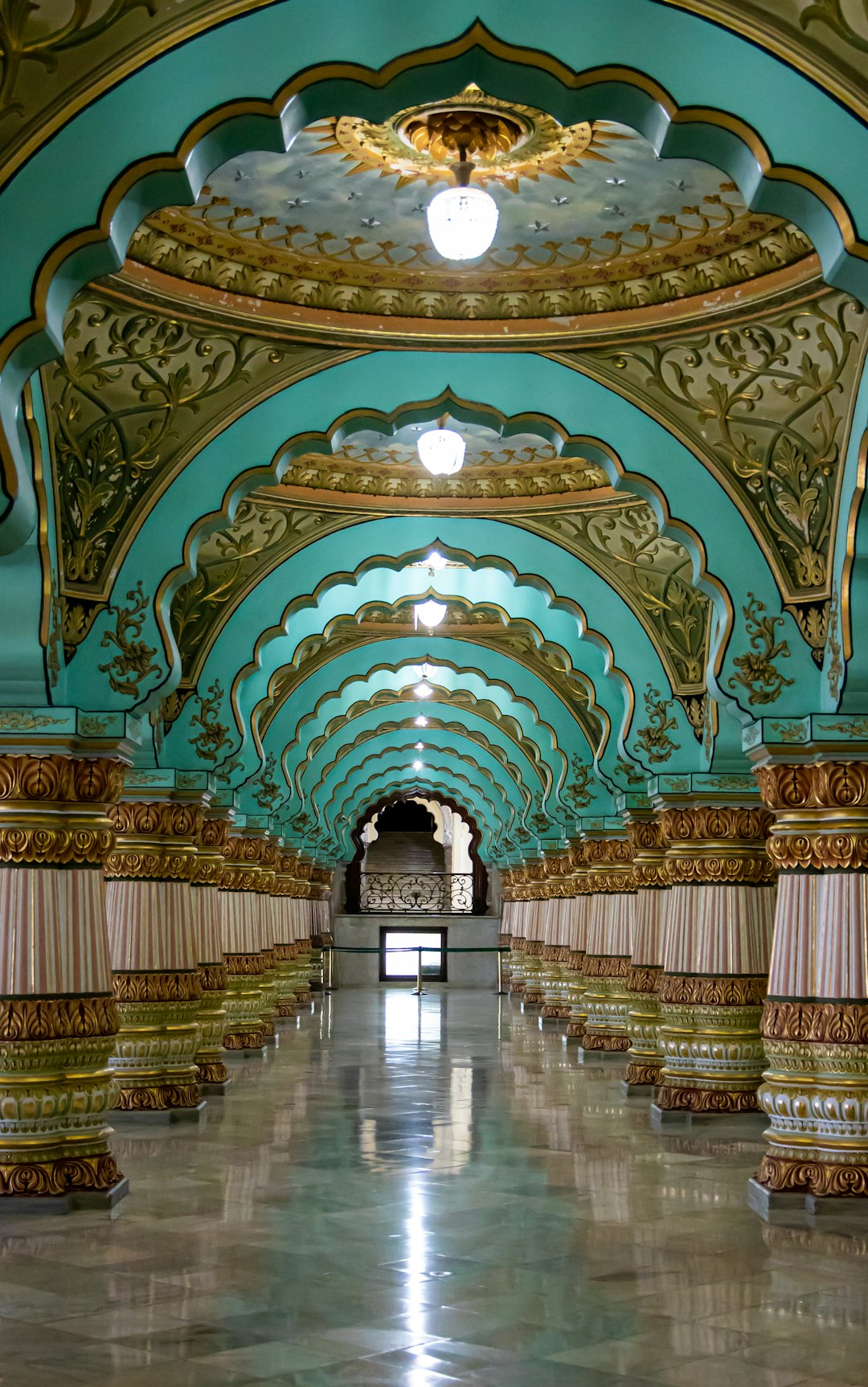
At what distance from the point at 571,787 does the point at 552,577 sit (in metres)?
6.90

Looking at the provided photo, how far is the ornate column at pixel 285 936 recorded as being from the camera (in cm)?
2736

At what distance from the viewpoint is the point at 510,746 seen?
29641 mm

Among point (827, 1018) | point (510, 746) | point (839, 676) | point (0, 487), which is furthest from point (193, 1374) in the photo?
point (510, 746)

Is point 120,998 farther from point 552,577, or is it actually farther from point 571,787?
point 571,787

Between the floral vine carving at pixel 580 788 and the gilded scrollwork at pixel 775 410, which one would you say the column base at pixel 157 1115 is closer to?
the gilded scrollwork at pixel 775 410

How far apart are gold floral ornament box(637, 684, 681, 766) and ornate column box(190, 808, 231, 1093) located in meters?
4.45

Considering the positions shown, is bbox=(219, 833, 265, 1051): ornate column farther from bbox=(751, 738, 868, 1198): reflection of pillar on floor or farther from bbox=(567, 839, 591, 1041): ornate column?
bbox=(751, 738, 868, 1198): reflection of pillar on floor

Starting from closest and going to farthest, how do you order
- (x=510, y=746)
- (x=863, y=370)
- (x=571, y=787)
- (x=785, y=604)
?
1. (x=863, y=370)
2. (x=785, y=604)
3. (x=571, y=787)
4. (x=510, y=746)

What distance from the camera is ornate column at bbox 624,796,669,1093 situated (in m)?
15.7

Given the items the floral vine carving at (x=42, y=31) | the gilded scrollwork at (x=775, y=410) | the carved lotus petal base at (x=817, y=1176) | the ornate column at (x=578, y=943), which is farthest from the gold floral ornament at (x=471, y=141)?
the ornate column at (x=578, y=943)

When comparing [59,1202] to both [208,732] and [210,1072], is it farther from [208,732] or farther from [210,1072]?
[210,1072]

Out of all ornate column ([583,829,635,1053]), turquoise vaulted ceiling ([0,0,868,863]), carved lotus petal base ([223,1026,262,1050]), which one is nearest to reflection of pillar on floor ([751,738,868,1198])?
turquoise vaulted ceiling ([0,0,868,863])

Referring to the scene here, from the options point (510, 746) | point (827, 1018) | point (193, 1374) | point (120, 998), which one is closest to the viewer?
point (193, 1374)

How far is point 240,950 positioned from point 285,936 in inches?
282
